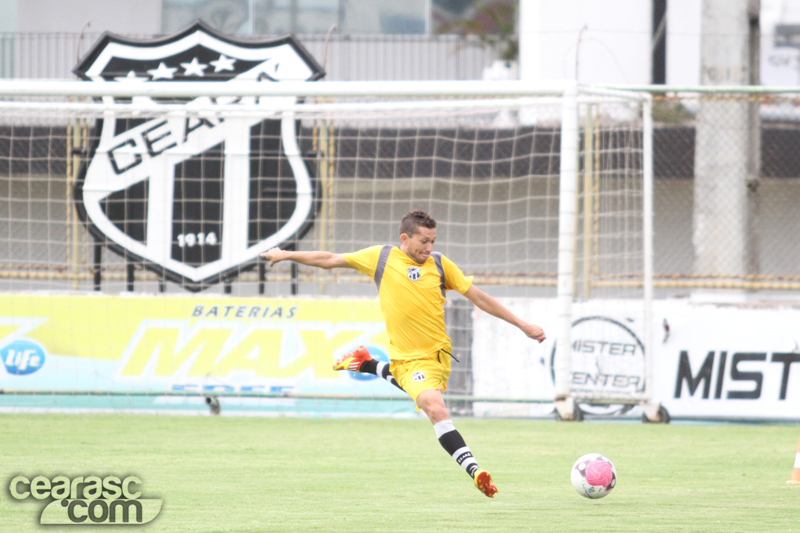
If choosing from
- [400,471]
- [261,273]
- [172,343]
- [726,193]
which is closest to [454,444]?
[400,471]

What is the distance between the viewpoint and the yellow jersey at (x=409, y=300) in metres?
7.34

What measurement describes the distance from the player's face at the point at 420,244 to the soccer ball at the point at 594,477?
1.68 meters

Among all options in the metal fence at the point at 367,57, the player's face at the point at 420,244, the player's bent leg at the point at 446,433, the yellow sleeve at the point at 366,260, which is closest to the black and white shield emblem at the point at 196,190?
the yellow sleeve at the point at 366,260

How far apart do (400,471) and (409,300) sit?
4.49 feet

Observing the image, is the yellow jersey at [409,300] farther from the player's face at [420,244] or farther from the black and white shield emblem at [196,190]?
the black and white shield emblem at [196,190]

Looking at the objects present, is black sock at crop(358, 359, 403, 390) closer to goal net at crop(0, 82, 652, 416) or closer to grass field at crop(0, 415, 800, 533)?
grass field at crop(0, 415, 800, 533)

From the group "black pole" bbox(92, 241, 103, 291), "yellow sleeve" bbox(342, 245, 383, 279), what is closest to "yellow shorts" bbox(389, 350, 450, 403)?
"yellow sleeve" bbox(342, 245, 383, 279)

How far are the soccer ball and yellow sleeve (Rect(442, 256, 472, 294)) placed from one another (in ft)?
4.98

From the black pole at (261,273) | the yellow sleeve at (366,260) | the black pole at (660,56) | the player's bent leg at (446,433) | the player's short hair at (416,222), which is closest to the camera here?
the player's bent leg at (446,433)

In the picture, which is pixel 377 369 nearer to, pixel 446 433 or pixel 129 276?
pixel 446 433

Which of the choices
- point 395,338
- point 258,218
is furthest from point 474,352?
point 395,338

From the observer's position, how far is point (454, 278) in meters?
7.49

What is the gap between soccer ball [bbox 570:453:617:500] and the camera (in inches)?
255

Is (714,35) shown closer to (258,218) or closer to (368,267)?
(258,218)
